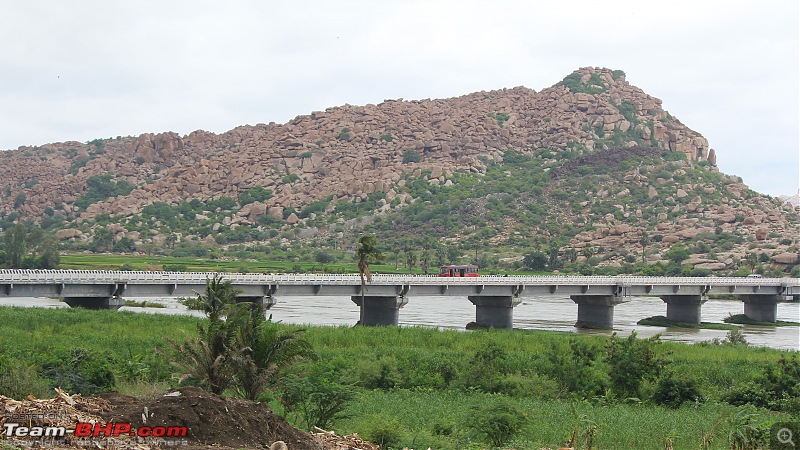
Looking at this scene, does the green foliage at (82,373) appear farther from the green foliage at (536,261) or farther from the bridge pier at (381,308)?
the green foliage at (536,261)

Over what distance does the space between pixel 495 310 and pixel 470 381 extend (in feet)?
124

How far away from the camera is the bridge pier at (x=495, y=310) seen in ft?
213

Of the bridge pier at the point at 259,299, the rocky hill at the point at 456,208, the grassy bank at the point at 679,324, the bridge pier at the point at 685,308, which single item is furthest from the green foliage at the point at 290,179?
the bridge pier at the point at 259,299

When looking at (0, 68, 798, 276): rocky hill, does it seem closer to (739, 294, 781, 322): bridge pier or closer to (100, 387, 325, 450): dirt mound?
(739, 294, 781, 322): bridge pier

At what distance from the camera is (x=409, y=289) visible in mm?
62594

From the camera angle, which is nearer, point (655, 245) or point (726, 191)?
point (655, 245)

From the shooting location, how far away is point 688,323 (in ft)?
242

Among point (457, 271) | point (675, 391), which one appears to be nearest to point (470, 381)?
point (675, 391)

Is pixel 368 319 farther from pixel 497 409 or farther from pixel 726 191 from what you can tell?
pixel 726 191

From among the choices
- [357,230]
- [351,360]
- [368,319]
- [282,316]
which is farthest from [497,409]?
[357,230]

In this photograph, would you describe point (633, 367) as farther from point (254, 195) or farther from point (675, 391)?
point (254, 195)

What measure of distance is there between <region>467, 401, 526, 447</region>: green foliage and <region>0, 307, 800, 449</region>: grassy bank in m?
0.06

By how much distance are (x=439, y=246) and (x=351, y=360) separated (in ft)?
349

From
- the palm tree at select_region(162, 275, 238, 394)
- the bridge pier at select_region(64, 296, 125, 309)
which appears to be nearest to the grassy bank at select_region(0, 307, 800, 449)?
the palm tree at select_region(162, 275, 238, 394)
